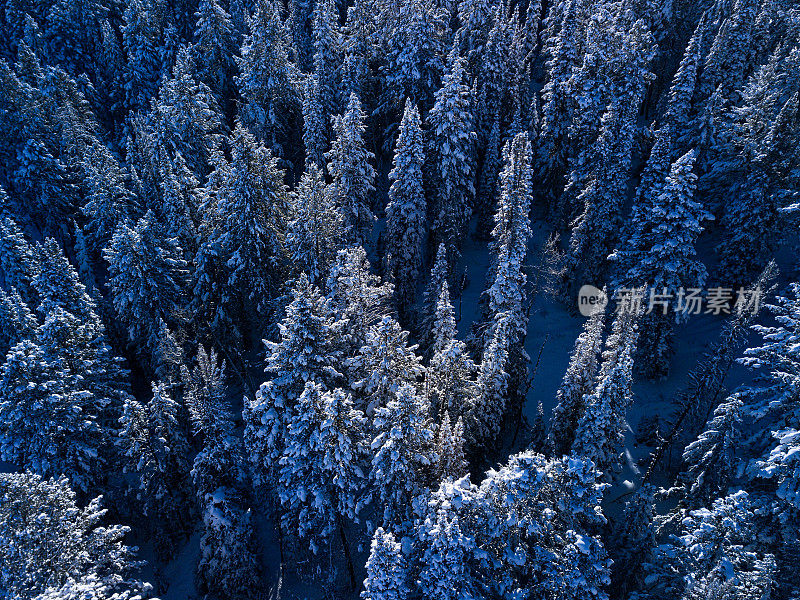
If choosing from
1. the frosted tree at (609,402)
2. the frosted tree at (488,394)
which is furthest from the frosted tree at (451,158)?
the frosted tree at (609,402)

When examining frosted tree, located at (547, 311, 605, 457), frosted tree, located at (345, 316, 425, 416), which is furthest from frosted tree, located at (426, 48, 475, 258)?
frosted tree, located at (345, 316, 425, 416)

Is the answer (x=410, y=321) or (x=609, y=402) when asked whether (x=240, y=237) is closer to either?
(x=410, y=321)

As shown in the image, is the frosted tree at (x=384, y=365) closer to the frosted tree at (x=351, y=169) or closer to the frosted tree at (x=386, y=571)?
the frosted tree at (x=386, y=571)

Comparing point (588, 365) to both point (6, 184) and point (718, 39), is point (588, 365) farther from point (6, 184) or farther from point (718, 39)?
point (6, 184)

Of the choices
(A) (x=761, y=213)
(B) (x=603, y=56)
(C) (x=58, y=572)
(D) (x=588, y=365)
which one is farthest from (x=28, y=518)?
(B) (x=603, y=56)

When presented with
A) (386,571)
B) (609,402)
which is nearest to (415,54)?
(609,402)
